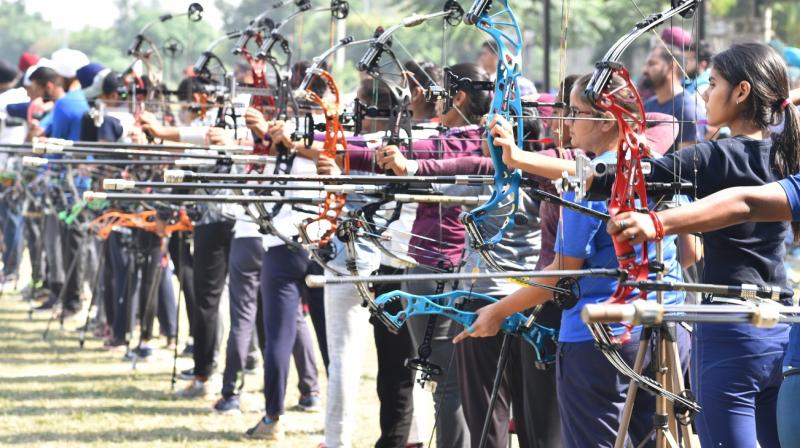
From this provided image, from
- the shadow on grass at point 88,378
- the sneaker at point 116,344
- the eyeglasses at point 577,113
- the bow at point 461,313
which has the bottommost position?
the shadow on grass at point 88,378

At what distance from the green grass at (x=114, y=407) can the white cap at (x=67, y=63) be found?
2.03 m

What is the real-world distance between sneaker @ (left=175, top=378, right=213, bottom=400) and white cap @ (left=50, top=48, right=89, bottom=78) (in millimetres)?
3228

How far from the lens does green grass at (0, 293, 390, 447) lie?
6.02 m

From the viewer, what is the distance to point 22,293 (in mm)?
11758

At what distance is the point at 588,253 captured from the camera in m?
3.38

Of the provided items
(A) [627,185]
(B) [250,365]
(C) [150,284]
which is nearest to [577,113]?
(A) [627,185]

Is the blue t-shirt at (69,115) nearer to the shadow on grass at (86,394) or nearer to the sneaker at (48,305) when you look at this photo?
the shadow on grass at (86,394)

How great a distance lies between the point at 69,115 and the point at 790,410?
6377 millimetres

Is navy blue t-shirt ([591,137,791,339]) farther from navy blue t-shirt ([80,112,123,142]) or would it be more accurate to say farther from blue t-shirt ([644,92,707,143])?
navy blue t-shirt ([80,112,123,142])

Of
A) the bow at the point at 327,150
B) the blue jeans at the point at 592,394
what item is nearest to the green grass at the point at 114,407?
the bow at the point at 327,150

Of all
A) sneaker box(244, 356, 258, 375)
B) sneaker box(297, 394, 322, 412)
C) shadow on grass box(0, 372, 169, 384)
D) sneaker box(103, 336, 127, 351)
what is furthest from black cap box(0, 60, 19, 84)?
sneaker box(297, 394, 322, 412)

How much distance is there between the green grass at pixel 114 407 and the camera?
237 inches

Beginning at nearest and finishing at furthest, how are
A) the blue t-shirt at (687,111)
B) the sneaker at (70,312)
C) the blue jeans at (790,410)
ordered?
the blue jeans at (790,410)
the blue t-shirt at (687,111)
the sneaker at (70,312)

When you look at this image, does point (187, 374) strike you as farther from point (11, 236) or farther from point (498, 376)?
point (11, 236)
